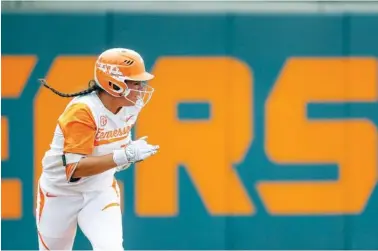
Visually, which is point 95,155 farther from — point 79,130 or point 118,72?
point 118,72

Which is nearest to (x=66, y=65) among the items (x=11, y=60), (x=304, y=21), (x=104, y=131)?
(x=11, y=60)

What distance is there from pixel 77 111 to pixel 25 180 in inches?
95.6

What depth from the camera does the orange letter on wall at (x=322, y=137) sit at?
684 centimetres

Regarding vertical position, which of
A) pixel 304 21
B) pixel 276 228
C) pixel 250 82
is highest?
pixel 304 21

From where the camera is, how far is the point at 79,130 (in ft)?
14.8

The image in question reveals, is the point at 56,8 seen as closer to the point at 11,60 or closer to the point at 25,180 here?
the point at 11,60

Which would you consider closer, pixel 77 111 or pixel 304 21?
pixel 77 111

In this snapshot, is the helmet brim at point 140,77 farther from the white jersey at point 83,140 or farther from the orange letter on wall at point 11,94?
the orange letter on wall at point 11,94

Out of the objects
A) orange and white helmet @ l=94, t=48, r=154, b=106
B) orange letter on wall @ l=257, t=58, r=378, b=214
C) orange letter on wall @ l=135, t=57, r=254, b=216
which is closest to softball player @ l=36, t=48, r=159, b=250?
orange and white helmet @ l=94, t=48, r=154, b=106

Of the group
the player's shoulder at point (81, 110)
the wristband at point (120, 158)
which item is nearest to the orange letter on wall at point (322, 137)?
the player's shoulder at point (81, 110)

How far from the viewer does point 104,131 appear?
15.4 ft

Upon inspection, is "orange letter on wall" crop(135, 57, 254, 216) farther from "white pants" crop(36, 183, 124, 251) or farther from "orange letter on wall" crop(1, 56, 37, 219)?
"white pants" crop(36, 183, 124, 251)

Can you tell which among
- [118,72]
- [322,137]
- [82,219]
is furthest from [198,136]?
[118,72]

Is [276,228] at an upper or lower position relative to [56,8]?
lower
